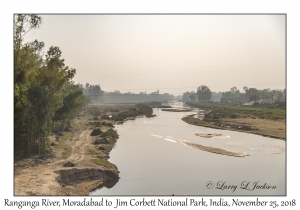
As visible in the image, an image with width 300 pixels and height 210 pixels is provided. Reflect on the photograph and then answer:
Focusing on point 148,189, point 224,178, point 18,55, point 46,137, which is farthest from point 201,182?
point 18,55

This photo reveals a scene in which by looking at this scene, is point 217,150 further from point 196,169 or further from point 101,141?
point 101,141

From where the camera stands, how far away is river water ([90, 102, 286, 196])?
2851cm

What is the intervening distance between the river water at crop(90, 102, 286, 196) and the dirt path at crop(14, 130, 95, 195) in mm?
4575

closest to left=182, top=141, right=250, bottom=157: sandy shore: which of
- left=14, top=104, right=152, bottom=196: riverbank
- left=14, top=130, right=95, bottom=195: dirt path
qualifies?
left=14, top=104, right=152, bottom=196: riverbank

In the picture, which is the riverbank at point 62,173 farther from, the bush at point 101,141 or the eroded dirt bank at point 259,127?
the eroded dirt bank at point 259,127

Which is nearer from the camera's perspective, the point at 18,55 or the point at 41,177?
the point at 41,177

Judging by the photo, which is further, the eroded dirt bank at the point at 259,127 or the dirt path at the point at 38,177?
the eroded dirt bank at the point at 259,127

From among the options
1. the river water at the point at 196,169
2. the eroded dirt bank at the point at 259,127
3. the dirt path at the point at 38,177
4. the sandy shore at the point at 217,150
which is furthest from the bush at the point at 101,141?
the eroded dirt bank at the point at 259,127

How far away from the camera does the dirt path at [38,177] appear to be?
2323 centimetres

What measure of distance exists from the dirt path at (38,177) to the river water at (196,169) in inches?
180

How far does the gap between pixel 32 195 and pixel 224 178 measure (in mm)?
21540

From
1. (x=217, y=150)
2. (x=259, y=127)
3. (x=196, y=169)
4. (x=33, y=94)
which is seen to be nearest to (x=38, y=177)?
(x=33, y=94)
